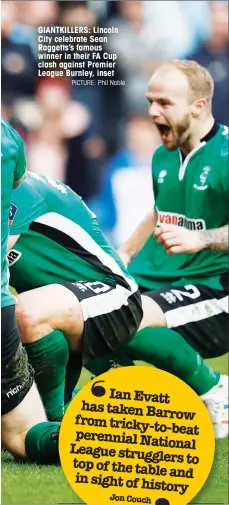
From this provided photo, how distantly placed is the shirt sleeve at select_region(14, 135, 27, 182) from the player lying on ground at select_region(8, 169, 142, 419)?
71 millimetres

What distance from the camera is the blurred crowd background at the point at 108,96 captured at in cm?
328

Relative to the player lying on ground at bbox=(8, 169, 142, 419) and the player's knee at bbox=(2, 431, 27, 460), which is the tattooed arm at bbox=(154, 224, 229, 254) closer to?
the player lying on ground at bbox=(8, 169, 142, 419)

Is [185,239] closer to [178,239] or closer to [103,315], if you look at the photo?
[178,239]

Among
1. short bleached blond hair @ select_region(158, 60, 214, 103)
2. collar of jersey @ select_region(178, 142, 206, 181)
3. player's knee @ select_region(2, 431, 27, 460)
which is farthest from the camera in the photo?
collar of jersey @ select_region(178, 142, 206, 181)

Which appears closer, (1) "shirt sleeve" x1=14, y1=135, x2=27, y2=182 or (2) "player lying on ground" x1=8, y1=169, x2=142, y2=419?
(1) "shirt sleeve" x1=14, y1=135, x2=27, y2=182

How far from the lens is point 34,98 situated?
333 cm

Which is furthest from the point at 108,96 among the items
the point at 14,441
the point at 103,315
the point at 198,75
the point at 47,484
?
the point at 47,484

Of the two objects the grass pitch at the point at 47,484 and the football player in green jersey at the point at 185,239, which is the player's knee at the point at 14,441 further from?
the football player in green jersey at the point at 185,239

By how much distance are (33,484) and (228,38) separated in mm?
1483

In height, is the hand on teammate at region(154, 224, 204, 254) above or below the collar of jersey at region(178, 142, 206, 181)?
below

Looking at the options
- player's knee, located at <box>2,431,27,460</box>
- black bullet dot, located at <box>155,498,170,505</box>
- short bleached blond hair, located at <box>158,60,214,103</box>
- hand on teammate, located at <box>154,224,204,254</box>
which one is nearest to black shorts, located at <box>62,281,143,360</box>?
hand on teammate, located at <box>154,224,204,254</box>

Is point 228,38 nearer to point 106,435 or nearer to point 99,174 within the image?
point 99,174

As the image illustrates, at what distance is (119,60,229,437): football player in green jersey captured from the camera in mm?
3375

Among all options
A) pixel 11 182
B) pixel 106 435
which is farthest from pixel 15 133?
pixel 106 435
